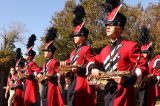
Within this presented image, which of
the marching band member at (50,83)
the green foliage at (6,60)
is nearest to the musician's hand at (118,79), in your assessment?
the marching band member at (50,83)

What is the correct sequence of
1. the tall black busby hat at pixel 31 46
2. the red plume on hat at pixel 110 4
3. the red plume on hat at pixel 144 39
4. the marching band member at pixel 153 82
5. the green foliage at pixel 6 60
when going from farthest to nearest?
the green foliage at pixel 6 60 < the tall black busby hat at pixel 31 46 < the red plume on hat at pixel 144 39 < the marching band member at pixel 153 82 < the red plume on hat at pixel 110 4

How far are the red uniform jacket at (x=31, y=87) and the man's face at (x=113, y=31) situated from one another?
263 inches

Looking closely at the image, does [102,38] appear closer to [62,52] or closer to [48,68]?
[62,52]

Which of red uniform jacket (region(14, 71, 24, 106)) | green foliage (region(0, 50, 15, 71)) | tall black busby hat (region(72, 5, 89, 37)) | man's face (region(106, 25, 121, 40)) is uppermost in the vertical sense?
green foliage (region(0, 50, 15, 71))

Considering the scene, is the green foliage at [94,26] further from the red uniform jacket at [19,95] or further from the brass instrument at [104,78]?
the brass instrument at [104,78]

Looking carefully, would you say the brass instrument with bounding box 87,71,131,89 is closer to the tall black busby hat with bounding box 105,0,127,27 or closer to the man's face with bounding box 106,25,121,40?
the man's face with bounding box 106,25,121,40

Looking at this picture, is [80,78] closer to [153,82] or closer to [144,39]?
[153,82]

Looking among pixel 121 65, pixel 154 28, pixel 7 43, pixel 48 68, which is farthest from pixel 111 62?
pixel 7 43

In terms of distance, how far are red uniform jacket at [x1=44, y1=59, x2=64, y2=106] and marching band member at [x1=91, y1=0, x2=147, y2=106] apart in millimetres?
5141

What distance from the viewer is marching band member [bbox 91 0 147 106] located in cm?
587

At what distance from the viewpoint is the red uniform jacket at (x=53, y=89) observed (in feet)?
37.5

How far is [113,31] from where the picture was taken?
20.5ft

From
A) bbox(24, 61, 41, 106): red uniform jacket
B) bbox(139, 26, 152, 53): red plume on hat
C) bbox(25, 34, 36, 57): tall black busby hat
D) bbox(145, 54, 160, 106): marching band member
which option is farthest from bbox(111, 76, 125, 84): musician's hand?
bbox(25, 34, 36, 57): tall black busby hat

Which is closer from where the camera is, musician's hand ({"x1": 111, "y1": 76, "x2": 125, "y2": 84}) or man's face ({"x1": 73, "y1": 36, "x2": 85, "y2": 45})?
musician's hand ({"x1": 111, "y1": 76, "x2": 125, "y2": 84})
